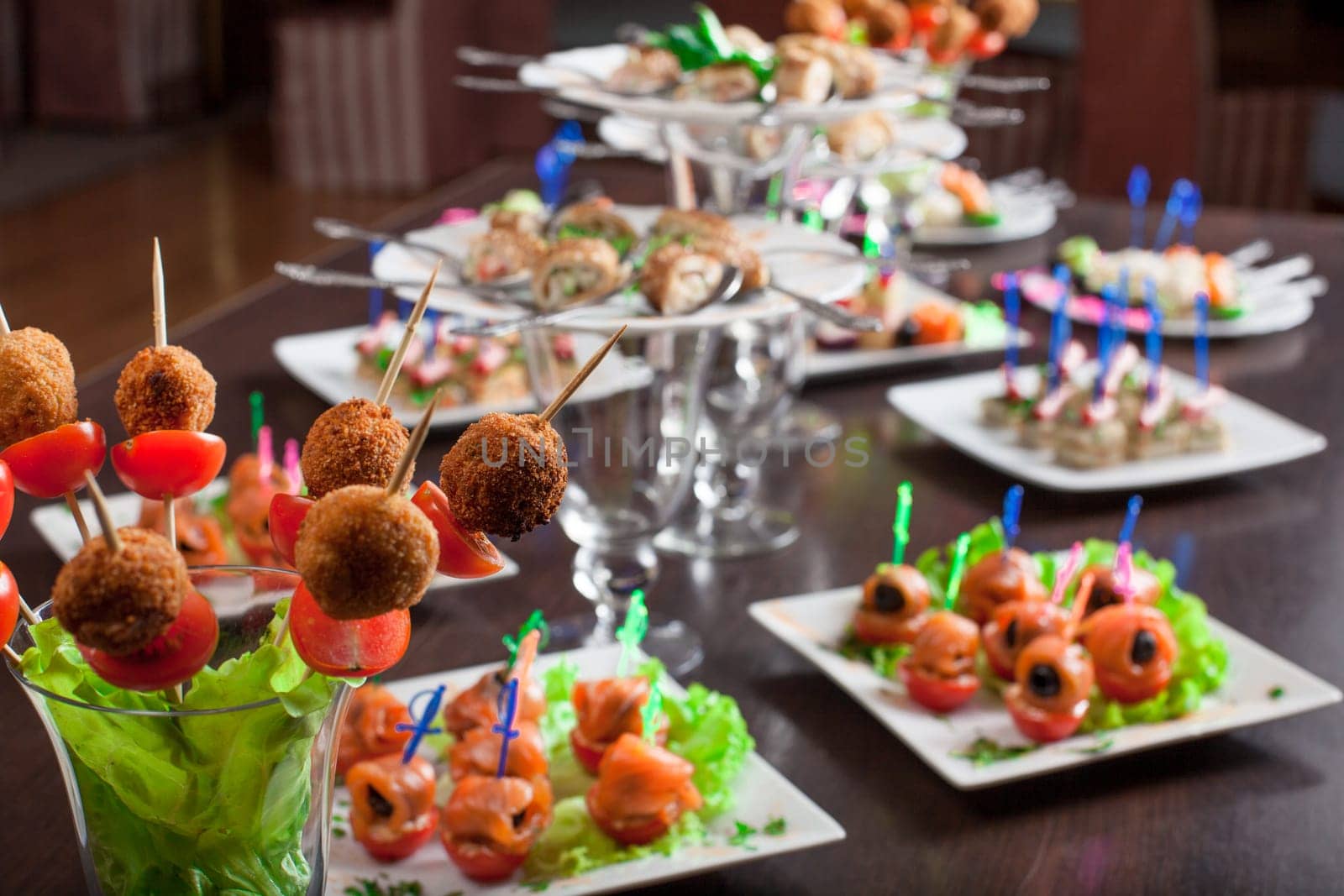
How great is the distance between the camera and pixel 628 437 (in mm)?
1188

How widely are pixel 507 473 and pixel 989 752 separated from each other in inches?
22.0

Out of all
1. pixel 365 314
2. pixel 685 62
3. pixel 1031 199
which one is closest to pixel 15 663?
pixel 685 62

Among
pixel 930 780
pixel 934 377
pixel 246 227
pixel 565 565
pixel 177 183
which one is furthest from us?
pixel 177 183

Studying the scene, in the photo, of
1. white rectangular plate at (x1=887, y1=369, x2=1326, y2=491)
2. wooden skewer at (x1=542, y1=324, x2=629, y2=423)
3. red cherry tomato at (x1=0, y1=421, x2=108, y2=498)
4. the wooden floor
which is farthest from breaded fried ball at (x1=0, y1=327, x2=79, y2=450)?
the wooden floor

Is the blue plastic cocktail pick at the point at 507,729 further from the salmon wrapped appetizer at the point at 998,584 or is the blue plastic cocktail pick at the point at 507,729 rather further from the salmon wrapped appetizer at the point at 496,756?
the salmon wrapped appetizer at the point at 998,584

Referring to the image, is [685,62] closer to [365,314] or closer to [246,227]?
[365,314]

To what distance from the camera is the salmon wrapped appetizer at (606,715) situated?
39.0 inches

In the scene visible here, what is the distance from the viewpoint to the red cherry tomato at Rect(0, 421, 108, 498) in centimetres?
64

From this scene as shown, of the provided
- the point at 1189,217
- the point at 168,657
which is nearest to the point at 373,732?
the point at 168,657

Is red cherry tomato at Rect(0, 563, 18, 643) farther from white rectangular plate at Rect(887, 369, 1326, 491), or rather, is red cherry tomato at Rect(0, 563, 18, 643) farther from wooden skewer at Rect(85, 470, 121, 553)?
white rectangular plate at Rect(887, 369, 1326, 491)

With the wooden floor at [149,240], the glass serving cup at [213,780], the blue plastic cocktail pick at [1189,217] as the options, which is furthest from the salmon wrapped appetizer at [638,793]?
the wooden floor at [149,240]

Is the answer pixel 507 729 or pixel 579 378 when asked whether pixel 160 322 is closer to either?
pixel 579 378

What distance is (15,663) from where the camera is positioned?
671mm

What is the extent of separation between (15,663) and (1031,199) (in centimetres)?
204
